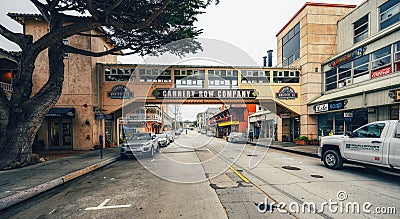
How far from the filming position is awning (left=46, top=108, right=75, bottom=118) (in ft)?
58.0

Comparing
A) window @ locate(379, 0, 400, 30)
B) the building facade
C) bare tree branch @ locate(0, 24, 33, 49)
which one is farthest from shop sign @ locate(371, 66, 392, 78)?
bare tree branch @ locate(0, 24, 33, 49)

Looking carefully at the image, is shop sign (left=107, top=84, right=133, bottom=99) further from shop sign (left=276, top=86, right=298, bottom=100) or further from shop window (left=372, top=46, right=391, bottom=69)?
shop window (left=372, top=46, right=391, bottom=69)

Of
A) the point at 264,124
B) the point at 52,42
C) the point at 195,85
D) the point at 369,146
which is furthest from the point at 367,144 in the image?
the point at 264,124

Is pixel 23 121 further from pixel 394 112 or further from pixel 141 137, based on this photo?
pixel 394 112

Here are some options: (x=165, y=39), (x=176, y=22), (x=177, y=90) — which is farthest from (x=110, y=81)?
(x=176, y=22)

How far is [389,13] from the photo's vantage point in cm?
1481

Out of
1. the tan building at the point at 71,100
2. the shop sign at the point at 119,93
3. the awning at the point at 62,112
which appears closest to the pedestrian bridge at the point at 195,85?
the shop sign at the point at 119,93

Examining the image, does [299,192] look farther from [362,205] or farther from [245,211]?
[245,211]

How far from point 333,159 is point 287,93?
537 inches

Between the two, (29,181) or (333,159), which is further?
(333,159)

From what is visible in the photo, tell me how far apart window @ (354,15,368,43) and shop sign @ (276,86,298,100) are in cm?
654

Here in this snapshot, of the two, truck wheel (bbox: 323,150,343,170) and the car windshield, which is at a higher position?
the car windshield

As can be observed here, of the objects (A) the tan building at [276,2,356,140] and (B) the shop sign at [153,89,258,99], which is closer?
(B) the shop sign at [153,89,258,99]

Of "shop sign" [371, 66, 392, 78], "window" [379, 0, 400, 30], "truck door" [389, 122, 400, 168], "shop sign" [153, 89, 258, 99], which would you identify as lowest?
"truck door" [389, 122, 400, 168]
